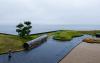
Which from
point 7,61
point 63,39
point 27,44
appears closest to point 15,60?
point 7,61

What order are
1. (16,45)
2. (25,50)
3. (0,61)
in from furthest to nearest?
1. (16,45)
2. (25,50)
3. (0,61)

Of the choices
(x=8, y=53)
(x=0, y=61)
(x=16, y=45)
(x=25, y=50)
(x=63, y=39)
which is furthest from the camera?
(x=63, y=39)

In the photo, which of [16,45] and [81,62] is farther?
[16,45]

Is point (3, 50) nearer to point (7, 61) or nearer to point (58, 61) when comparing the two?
point (7, 61)

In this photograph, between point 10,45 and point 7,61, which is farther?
point 10,45

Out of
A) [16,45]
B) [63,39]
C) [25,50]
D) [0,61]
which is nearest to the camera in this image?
[0,61]

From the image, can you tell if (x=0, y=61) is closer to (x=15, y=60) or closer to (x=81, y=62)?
(x=15, y=60)

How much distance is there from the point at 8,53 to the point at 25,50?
4.90m

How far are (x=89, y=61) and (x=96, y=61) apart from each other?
1.26 m

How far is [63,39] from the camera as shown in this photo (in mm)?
54688

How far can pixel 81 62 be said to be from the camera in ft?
89.6

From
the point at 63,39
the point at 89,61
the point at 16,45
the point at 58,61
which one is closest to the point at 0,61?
the point at 58,61

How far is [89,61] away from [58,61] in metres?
5.17

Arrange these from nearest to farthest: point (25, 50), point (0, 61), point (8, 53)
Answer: point (0, 61) → point (8, 53) → point (25, 50)
